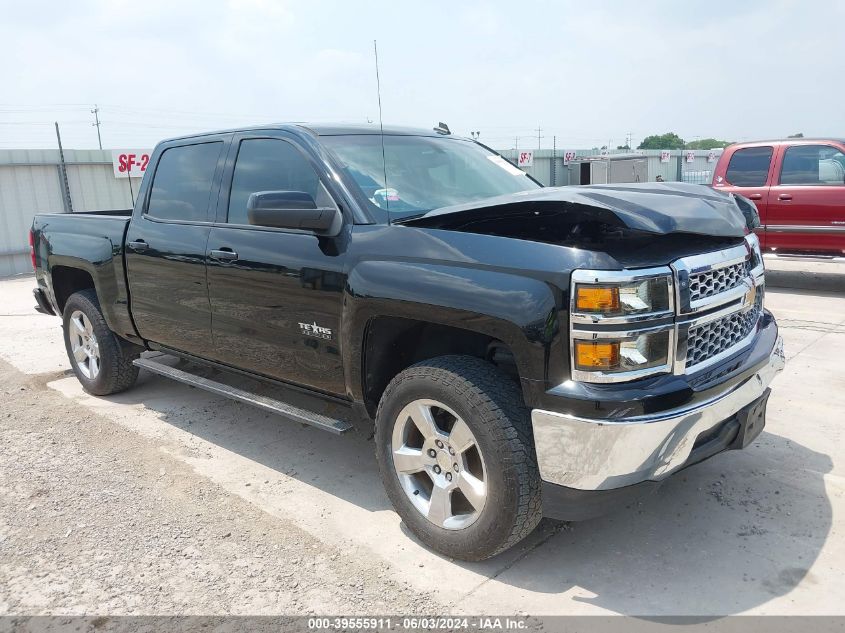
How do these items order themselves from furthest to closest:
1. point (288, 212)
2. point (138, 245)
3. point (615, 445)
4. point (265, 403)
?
point (138, 245), point (265, 403), point (288, 212), point (615, 445)

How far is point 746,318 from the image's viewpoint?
10.3 ft

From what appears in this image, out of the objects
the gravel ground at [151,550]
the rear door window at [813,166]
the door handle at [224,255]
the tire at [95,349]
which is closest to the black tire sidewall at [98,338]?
the tire at [95,349]

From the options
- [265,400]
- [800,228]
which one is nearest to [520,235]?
[265,400]

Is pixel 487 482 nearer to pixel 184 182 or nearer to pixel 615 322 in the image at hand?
pixel 615 322

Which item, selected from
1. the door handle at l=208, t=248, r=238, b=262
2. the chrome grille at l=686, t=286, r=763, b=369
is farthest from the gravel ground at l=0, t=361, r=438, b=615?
the chrome grille at l=686, t=286, r=763, b=369

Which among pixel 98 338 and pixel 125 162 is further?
pixel 125 162

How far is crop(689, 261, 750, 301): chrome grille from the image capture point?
2.66m

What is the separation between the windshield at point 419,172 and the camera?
3.45 meters

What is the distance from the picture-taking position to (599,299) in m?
2.45

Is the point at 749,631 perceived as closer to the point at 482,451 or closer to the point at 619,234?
the point at 482,451

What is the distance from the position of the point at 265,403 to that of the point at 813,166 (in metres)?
8.12

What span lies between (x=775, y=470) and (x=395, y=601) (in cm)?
222

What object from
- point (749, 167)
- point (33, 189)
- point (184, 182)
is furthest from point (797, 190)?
point (33, 189)

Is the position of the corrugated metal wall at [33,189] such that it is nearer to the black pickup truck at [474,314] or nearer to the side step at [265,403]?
the side step at [265,403]
